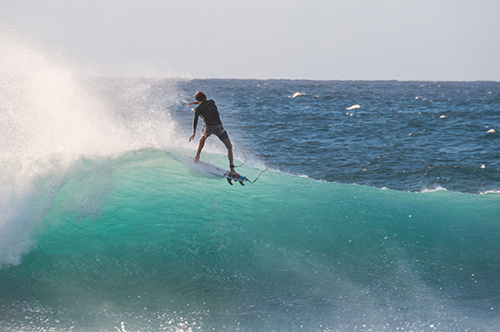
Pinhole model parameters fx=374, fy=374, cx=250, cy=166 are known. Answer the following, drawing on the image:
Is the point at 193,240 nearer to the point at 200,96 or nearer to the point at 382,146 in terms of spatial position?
the point at 200,96

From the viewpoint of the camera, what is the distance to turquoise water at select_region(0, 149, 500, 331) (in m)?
5.29

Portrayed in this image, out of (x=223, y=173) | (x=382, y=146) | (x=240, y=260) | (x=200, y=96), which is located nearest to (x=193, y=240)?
(x=240, y=260)

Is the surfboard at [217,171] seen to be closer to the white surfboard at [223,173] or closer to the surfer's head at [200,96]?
the white surfboard at [223,173]

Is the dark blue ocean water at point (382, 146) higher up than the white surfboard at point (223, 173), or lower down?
lower down

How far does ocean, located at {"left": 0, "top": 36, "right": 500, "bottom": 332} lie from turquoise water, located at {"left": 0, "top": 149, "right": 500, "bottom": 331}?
0.09 ft

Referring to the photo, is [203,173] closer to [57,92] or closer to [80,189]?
[80,189]

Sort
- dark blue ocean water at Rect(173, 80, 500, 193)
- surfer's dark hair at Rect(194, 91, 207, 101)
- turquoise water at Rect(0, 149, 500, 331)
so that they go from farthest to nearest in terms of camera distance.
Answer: dark blue ocean water at Rect(173, 80, 500, 193) → surfer's dark hair at Rect(194, 91, 207, 101) → turquoise water at Rect(0, 149, 500, 331)

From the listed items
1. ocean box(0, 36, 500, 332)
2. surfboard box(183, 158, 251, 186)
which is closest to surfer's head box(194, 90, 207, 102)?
surfboard box(183, 158, 251, 186)


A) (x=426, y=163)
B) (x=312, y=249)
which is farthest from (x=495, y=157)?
(x=312, y=249)

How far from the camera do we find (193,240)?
6914 mm

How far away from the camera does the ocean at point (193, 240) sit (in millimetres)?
5352

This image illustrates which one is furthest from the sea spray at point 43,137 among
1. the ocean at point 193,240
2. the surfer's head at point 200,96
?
the surfer's head at point 200,96

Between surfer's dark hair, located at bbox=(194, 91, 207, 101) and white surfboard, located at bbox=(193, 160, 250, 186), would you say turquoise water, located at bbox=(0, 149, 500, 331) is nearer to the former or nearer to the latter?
white surfboard, located at bbox=(193, 160, 250, 186)

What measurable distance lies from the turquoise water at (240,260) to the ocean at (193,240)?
3cm
